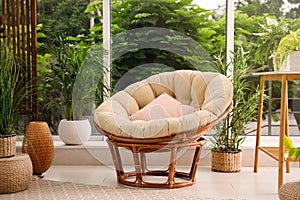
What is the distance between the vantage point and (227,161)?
164 inches

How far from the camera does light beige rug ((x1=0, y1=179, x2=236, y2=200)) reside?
132 inches

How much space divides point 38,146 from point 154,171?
3.07 ft

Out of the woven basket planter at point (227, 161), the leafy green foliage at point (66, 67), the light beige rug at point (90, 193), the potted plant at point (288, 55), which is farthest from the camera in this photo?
the leafy green foliage at point (66, 67)

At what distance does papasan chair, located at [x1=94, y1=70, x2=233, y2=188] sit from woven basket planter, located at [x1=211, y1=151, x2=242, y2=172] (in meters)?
0.40

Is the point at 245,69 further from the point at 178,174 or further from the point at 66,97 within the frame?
the point at 66,97

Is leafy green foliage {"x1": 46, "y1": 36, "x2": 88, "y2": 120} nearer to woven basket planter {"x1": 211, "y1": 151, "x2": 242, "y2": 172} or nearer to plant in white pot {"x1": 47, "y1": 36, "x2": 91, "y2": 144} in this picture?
plant in white pot {"x1": 47, "y1": 36, "x2": 91, "y2": 144}

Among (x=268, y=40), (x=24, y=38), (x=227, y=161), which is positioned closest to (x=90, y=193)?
(x=227, y=161)

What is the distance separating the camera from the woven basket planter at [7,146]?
3.51m

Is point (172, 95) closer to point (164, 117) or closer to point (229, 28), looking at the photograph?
point (164, 117)

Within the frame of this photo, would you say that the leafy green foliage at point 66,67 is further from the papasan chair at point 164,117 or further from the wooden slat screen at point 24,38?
the papasan chair at point 164,117

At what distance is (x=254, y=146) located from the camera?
445 centimetres

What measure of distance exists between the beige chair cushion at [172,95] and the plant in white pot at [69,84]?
1.92ft

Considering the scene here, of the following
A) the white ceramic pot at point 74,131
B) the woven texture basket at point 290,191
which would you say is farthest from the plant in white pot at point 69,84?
the woven texture basket at point 290,191

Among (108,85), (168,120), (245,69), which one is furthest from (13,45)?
(245,69)
